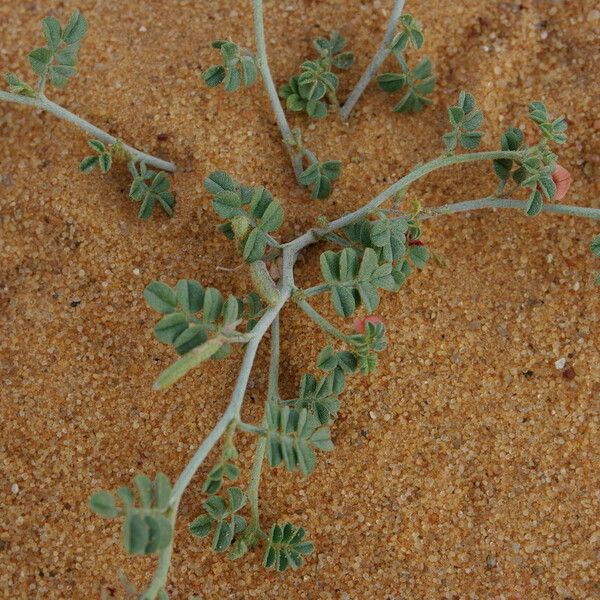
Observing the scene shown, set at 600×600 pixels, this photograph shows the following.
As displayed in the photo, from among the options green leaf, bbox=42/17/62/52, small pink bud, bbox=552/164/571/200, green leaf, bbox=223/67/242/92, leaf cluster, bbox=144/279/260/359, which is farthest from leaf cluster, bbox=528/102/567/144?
green leaf, bbox=42/17/62/52

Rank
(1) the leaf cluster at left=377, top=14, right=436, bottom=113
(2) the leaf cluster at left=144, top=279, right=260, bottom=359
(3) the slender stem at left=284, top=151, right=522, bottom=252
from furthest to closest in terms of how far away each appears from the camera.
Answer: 1. (1) the leaf cluster at left=377, top=14, right=436, bottom=113
2. (3) the slender stem at left=284, top=151, right=522, bottom=252
3. (2) the leaf cluster at left=144, top=279, right=260, bottom=359

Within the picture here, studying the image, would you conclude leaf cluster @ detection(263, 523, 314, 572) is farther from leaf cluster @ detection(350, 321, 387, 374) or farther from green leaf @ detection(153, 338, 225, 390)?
green leaf @ detection(153, 338, 225, 390)

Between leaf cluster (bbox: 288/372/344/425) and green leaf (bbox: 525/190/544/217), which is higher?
green leaf (bbox: 525/190/544/217)

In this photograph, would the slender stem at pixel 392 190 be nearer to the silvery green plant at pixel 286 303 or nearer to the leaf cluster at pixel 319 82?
the silvery green plant at pixel 286 303

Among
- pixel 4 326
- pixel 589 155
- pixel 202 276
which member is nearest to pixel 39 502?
pixel 4 326

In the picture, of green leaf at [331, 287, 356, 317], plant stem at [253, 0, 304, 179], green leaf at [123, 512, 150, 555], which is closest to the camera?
green leaf at [123, 512, 150, 555]

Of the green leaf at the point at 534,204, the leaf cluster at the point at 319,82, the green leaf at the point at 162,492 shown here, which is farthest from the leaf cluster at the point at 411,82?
the green leaf at the point at 162,492
